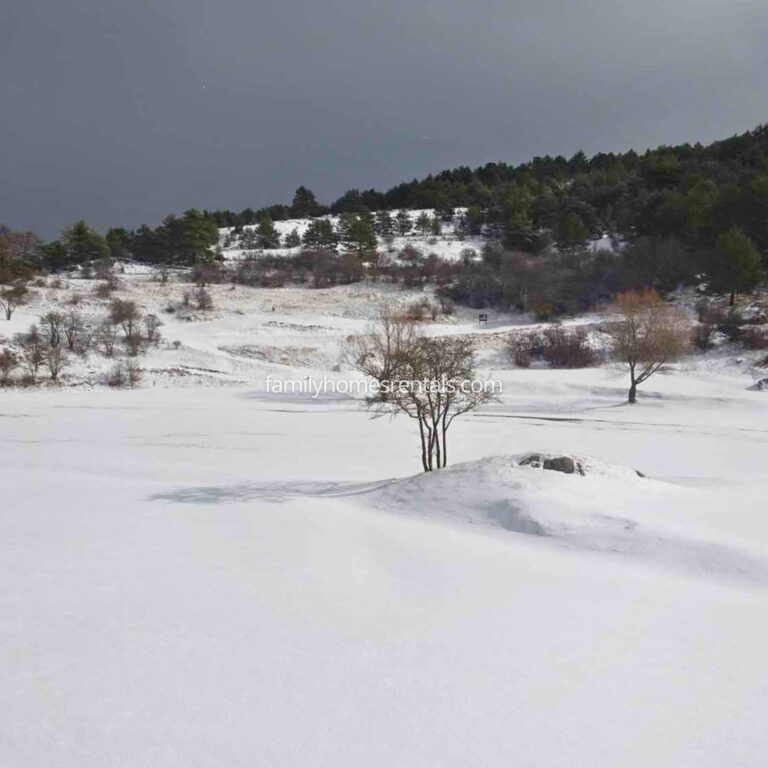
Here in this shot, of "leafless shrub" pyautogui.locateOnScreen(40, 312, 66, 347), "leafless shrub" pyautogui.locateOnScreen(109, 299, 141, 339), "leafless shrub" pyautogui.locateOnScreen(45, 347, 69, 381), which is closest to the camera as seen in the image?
"leafless shrub" pyautogui.locateOnScreen(45, 347, 69, 381)

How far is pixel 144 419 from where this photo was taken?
2541 centimetres

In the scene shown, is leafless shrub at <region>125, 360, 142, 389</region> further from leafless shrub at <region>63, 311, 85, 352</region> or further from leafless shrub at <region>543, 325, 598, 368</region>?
leafless shrub at <region>543, 325, 598, 368</region>

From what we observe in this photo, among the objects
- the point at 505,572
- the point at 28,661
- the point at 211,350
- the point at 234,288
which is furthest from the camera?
the point at 234,288

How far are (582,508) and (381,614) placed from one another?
5.04 m

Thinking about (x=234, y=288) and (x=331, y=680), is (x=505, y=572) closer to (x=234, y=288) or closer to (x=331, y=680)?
(x=331, y=680)

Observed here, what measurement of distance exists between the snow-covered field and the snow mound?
0.05 m

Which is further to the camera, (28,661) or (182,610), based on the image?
(182,610)

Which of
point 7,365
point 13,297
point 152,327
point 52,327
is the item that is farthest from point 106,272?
point 7,365

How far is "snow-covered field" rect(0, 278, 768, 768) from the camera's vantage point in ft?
14.8

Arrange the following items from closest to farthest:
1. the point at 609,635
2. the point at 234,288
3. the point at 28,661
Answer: the point at 28,661 < the point at 609,635 < the point at 234,288

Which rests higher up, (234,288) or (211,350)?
(234,288)

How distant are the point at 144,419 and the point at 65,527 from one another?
15.8 meters

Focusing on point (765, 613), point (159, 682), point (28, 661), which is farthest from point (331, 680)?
point (765, 613)

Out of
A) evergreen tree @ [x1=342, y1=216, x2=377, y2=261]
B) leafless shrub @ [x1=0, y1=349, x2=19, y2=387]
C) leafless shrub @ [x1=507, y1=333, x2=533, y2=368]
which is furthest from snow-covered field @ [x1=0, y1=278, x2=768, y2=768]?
evergreen tree @ [x1=342, y1=216, x2=377, y2=261]
